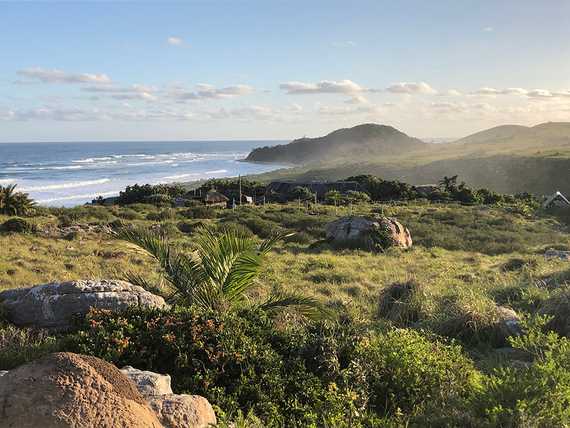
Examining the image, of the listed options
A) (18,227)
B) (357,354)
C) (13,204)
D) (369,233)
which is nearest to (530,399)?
(357,354)

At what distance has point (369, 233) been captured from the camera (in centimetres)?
2230

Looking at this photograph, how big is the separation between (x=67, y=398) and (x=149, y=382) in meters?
1.24

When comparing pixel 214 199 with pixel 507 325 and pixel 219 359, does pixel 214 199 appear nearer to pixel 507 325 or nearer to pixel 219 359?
pixel 507 325

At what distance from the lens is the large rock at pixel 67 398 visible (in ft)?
9.34

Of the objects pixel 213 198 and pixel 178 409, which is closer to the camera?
pixel 178 409

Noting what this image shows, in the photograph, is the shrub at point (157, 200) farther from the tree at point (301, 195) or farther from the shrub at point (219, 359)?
the shrub at point (219, 359)

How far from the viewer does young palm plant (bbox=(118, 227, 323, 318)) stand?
707 centimetres

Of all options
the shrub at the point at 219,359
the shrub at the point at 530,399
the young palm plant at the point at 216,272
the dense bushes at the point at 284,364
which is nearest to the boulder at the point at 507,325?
the dense bushes at the point at 284,364

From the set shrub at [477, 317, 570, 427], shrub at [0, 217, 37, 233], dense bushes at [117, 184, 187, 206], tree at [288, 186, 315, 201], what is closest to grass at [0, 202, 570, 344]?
shrub at [0, 217, 37, 233]

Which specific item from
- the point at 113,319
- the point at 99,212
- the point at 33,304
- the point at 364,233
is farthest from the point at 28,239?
the point at 113,319

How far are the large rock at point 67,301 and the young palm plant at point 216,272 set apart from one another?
0.46 meters

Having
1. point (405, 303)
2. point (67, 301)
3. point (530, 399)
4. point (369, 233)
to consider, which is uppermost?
point (67, 301)

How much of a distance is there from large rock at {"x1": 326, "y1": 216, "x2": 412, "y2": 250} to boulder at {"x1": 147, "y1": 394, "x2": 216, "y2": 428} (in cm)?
1799

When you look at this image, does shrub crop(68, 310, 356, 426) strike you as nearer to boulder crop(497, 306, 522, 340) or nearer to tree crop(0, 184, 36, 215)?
boulder crop(497, 306, 522, 340)
